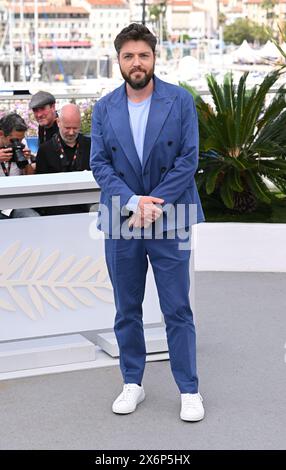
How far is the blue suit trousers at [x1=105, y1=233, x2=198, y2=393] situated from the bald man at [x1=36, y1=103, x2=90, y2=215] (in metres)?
2.19

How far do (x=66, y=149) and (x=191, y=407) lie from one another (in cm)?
284

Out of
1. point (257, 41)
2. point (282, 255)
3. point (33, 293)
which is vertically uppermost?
point (33, 293)

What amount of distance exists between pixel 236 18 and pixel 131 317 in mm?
142897

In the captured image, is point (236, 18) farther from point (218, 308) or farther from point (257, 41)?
point (218, 308)

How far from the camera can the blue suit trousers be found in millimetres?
5445

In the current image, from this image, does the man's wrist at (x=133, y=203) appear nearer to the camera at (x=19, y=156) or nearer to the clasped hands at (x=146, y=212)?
the clasped hands at (x=146, y=212)

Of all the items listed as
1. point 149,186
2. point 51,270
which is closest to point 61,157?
point 51,270

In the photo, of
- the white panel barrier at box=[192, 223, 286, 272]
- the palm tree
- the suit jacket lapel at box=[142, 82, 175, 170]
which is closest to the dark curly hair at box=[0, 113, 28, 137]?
the white panel barrier at box=[192, 223, 286, 272]

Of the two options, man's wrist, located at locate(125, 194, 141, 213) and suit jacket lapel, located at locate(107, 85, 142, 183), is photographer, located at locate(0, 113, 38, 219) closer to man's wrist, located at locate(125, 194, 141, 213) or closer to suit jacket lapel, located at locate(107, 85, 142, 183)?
suit jacket lapel, located at locate(107, 85, 142, 183)

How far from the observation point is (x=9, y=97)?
1223cm

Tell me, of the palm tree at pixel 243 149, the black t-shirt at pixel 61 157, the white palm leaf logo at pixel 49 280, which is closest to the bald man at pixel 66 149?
the black t-shirt at pixel 61 157

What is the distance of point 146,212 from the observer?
529cm
